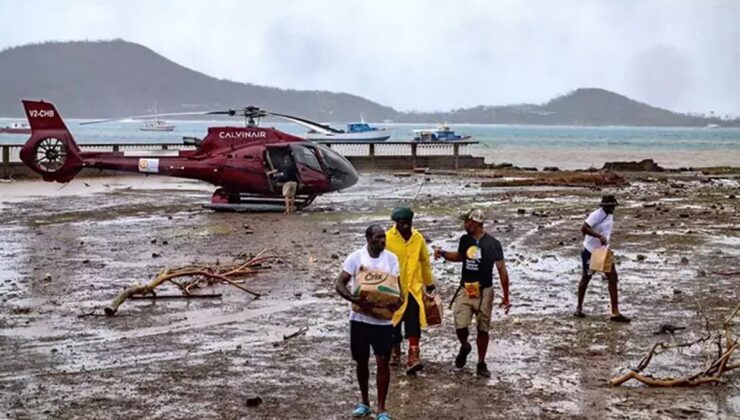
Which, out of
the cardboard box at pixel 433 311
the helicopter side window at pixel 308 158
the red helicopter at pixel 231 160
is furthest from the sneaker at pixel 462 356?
the helicopter side window at pixel 308 158

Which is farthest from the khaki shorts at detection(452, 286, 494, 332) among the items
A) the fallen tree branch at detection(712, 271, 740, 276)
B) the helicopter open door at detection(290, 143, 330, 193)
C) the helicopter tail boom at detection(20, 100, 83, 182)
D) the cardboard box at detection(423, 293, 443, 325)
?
the helicopter tail boom at detection(20, 100, 83, 182)

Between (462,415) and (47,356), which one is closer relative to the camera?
(462,415)

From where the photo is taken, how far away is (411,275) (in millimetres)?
8570

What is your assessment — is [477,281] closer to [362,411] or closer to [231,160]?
[362,411]

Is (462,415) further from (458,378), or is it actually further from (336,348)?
(336,348)

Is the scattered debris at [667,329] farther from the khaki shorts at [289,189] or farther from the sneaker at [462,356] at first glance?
the khaki shorts at [289,189]

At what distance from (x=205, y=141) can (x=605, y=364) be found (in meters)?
16.8

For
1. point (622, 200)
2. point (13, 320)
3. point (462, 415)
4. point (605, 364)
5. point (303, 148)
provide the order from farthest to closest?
point (622, 200), point (303, 148), point (13, 320), point (605, 364), point (462, 415)

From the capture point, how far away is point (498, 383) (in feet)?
27.5

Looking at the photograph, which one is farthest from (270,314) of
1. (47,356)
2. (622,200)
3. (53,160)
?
(622,200)

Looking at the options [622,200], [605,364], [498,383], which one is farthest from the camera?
[622,200]

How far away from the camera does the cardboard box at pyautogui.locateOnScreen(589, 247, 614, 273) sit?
1089 centimetres

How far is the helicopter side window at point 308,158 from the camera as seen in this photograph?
23297 mm

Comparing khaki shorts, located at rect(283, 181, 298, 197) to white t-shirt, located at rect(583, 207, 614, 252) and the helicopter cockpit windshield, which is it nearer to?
the helicopter cockpit windshield
